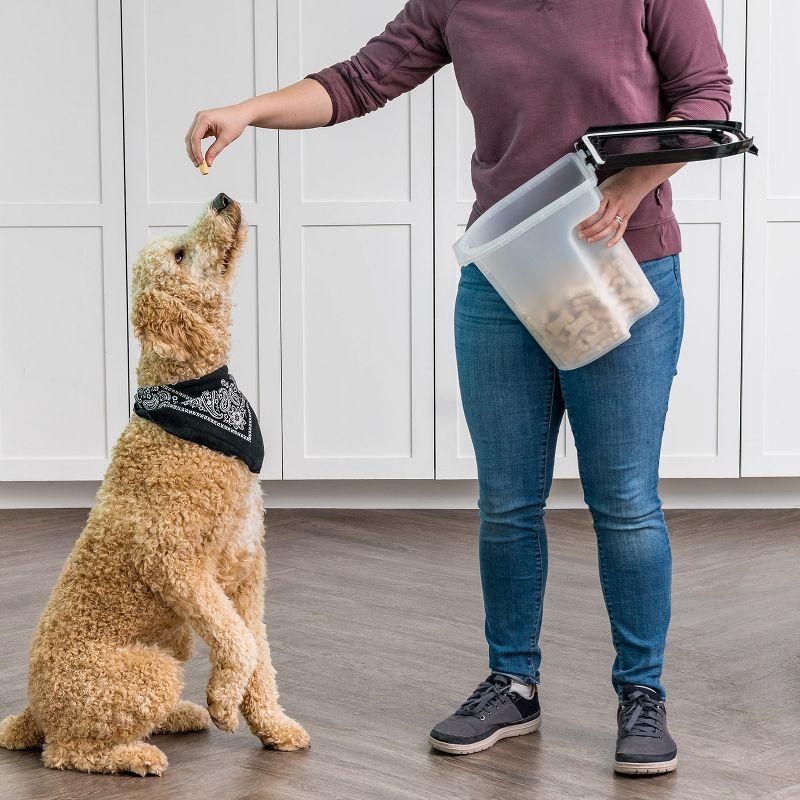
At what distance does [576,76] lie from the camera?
156 centimetres

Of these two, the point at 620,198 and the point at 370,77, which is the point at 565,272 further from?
the point at 370,77

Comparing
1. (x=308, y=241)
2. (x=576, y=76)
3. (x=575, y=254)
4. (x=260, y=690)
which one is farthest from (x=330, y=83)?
(x=308, y=241)

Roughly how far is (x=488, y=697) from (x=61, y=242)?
2429 millimetres

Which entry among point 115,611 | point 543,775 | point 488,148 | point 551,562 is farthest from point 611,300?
point 551,562

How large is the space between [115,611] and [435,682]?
0.71 metres

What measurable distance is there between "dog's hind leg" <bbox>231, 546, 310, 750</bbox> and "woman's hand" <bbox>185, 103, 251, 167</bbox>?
0.60 meters

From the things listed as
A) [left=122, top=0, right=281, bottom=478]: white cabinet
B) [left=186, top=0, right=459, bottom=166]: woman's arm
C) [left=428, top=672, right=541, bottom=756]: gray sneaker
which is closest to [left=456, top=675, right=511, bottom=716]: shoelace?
[left=428, top=672, right=541, bottom=756]: gray sneaker

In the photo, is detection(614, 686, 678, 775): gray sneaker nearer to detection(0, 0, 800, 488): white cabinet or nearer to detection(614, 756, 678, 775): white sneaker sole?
detection(614, 756, 678, 775): white sneaker sole

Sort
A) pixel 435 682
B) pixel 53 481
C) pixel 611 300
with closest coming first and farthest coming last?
pixel 611 300, pixel 435 682, pixel 53 481

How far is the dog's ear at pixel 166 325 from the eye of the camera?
153 centimetres

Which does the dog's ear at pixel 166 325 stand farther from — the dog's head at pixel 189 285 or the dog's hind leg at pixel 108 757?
the dog's hind leg at pixel 108 757

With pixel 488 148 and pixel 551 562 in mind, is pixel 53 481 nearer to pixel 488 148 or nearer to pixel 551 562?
pixel 551 562

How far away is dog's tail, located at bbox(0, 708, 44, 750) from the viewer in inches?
68.4

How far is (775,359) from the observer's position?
11.7ft
